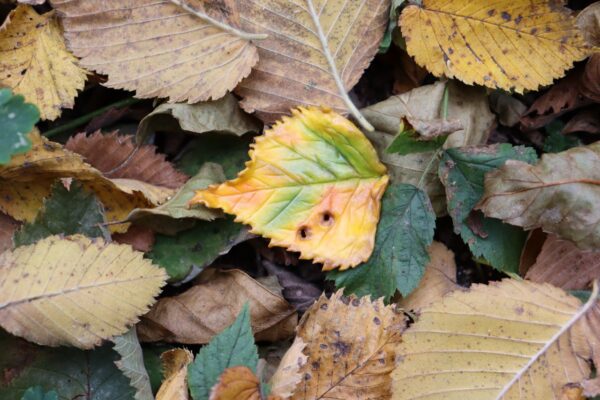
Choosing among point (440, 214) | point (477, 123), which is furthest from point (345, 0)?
point (440, 214)

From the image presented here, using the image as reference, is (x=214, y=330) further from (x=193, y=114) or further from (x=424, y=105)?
(x=424, y=105)

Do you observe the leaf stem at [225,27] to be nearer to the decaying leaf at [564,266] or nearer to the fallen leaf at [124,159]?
the fallen leaf at [124,159]

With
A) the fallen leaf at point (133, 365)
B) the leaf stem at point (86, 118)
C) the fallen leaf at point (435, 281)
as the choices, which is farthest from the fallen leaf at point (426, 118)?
the fallen leaf at point (133, 365)

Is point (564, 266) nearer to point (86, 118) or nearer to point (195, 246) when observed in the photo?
point (195, 246)

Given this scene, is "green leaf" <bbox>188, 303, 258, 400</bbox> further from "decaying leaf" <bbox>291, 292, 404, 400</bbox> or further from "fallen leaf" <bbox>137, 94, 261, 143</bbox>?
"fallen leaf" <bbox>137, 94, 261, 143</bbox>

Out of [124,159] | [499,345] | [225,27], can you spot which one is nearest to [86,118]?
[124,159]

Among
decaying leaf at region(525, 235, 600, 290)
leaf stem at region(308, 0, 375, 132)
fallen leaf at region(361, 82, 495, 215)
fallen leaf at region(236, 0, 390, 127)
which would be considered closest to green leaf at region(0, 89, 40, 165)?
fallen leaf at region(236, 0, 390, 127)
